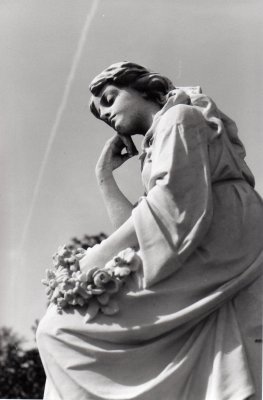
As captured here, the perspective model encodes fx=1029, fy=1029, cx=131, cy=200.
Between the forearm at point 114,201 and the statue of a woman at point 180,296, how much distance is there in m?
0.50

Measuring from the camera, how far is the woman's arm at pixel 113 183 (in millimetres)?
7691

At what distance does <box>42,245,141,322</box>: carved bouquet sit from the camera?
674 centimetres

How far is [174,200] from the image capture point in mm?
6859

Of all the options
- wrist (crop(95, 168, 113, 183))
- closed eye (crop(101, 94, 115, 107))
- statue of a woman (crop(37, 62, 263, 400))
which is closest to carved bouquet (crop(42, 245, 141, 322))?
statue of a woman (crop(37, 62, 263, 400))

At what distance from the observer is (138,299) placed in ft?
22.1

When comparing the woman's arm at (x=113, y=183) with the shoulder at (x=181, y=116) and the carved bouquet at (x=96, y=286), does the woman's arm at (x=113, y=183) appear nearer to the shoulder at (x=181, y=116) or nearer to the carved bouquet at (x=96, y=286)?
the shoulder at (x=181, y=116)

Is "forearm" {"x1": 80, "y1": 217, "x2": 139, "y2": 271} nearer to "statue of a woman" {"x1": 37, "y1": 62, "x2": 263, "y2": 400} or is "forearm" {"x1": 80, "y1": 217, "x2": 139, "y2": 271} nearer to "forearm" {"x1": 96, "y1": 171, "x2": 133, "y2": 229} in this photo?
"statue of a woman" {"x1": 37, "y1": 62, "x2": 263, "y2": 400}

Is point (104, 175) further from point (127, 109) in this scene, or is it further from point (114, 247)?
point (114, 247)

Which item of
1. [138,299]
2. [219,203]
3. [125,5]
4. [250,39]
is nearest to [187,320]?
[138,299]

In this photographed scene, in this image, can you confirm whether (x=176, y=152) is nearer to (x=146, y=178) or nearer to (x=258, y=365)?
(x=146, y=178)

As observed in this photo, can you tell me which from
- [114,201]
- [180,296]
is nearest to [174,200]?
[180,296]

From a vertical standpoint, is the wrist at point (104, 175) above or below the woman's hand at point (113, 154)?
below

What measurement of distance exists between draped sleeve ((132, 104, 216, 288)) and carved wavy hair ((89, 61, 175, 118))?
57 centimetres

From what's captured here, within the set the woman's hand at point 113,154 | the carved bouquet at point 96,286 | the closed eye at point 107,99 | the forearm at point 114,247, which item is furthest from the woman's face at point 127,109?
the carved bouquet at point 96,286
